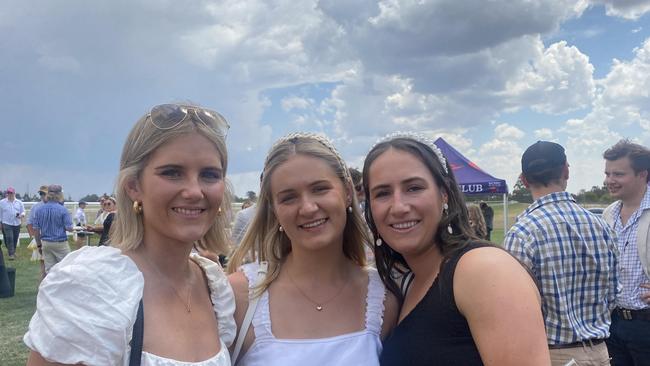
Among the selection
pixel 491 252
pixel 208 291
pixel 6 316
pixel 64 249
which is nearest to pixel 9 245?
pixel 64 249

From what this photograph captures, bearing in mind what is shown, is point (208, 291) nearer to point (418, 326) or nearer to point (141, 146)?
point (141, 146)

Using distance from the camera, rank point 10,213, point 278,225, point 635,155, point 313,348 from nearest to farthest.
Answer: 1. point 313,348
2. point 278,225
3. point 635,155
4. point 10,213

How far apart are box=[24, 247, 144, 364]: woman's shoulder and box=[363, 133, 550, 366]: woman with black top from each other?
1038 mm

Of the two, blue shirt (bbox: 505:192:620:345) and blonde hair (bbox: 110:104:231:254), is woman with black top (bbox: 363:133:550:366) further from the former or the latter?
blue shirt (bbox: 505:192:620:345)

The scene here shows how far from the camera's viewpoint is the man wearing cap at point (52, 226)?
10.0 m

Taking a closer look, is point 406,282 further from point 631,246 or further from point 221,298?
point 631,246

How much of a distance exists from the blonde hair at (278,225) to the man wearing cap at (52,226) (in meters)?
8.35

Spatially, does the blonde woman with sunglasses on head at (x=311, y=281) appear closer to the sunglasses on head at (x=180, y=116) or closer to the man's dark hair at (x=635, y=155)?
the sunglasses on head at (x=180, y=116)

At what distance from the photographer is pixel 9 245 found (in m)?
14.4

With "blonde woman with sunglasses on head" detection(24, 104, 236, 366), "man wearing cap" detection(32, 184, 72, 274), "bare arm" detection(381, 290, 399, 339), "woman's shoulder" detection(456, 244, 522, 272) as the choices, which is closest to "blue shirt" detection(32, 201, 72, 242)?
"man wearing cap" detection(32, 184, 72, 274)

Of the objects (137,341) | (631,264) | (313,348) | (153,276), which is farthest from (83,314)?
(631,264)

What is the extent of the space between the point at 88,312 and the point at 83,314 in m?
0.02

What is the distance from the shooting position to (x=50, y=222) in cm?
1000

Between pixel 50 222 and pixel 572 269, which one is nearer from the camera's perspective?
pixel 572 269
